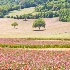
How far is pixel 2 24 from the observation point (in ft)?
616

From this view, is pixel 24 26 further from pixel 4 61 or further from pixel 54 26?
pixel 4 61

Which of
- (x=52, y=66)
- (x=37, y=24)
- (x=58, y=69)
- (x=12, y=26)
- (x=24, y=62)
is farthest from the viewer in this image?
(x=12, y=26)

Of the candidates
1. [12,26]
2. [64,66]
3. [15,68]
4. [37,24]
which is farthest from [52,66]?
[12,26]

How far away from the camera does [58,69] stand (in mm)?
22312

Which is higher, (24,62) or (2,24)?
(24,62)

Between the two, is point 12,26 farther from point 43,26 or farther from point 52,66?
point 52,66

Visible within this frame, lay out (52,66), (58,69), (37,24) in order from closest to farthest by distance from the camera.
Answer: (58,69) → (52,66) → (37,24)

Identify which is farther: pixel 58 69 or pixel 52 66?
pixel 52 66

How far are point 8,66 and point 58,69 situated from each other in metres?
4.31

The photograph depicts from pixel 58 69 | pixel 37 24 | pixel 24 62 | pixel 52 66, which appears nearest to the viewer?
pixel 58 69

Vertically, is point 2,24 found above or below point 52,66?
below

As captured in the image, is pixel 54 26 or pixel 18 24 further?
pixel 18 24

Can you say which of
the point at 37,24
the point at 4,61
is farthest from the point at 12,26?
the point at 4,61

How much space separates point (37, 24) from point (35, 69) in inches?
5902
